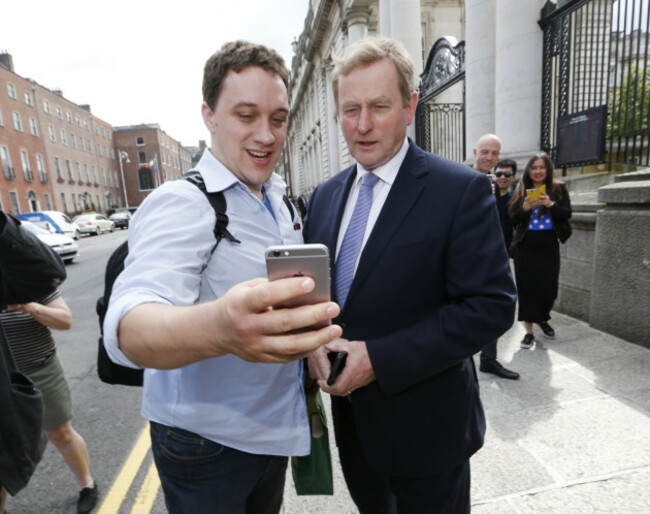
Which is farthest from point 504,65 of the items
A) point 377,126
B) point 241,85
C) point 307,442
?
point 307,442

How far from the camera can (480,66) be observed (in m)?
7.29

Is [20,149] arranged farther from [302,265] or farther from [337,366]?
[302,265]

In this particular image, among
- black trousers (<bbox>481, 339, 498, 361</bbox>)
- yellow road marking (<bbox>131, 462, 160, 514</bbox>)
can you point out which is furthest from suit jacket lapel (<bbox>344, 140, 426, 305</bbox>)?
black trousers (<bbox>481, 339, 498, 361</bbox>)

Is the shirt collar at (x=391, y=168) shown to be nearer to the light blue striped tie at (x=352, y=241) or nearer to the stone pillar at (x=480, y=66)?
the light blue striped tie at (x=352, y=241)

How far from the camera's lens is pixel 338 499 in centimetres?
237

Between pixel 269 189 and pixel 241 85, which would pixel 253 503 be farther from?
pixel 241 85

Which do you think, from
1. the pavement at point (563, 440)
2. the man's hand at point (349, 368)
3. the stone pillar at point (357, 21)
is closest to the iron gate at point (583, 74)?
the pavement at point (563, 440)

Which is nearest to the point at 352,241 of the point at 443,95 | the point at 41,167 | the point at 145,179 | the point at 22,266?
the point at 22,266

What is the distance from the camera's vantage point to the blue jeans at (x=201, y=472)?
4.13ft

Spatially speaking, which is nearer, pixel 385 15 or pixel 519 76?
pixel 519 76

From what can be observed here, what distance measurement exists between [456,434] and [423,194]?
3.10ft

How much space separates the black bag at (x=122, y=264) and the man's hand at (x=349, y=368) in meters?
0.55

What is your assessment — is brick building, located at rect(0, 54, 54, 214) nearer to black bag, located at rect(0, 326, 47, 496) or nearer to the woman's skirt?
black bag, located at rect(0, 326, 47, 496)

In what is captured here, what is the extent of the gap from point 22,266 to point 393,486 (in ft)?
6.21
